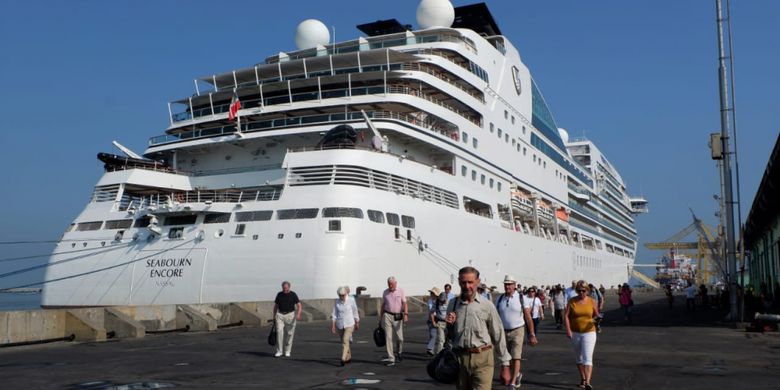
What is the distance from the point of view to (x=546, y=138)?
5222 cm

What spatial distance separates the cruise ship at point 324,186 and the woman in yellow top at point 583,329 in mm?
14984

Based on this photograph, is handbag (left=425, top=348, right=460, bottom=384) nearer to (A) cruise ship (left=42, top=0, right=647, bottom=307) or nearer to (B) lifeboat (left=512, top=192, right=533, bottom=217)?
(A) cruise ship (left=42, top=0, right=647, bottom=307)

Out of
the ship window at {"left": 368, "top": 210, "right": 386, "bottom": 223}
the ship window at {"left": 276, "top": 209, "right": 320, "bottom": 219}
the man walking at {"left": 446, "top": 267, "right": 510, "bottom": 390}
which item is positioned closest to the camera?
the man walking at {"left": 446, "top": 267, "right": 510, "bottom": 390}

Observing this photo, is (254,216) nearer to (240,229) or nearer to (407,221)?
(240,229)

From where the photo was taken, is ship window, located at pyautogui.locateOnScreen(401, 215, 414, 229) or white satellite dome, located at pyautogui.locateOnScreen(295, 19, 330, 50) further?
white satellite dome, located at pyautogui.locateOnScreen(295, 19, 330, 50)

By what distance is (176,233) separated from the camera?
25.9 m

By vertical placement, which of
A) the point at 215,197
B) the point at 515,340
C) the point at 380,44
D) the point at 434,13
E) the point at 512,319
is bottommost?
the point at 515,340

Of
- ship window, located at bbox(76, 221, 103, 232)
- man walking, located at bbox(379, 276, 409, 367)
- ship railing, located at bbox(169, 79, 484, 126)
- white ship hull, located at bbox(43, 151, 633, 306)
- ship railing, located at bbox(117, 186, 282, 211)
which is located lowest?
man walking, located at bbox(379, 276, 409, 367)

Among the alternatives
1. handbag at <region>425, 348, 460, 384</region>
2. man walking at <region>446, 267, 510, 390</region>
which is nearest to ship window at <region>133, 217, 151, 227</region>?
man walking at <region>446, 267, 510, 390</region>

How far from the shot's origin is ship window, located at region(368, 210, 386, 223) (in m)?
25.5

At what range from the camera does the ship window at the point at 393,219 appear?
26375mm

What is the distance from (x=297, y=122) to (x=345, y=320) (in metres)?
18.9

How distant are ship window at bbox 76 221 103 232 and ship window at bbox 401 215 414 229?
12065 millimetres

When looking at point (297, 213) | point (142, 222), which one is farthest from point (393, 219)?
point (142, 222)
